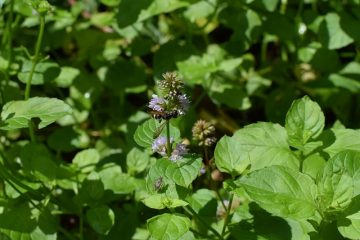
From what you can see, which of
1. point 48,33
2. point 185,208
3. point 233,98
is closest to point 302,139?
point 185,208

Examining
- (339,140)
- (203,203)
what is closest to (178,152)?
(203,203)

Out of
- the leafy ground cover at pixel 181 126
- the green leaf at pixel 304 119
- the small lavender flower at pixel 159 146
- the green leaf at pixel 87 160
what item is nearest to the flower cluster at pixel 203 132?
the leafy ground cover at pixel 181 126

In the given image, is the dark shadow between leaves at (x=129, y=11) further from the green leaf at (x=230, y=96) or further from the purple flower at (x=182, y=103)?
the purple flower at (x=182, y=103)

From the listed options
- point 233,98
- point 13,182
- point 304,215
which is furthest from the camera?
point 233,98

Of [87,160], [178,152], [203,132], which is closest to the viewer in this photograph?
[178,152]

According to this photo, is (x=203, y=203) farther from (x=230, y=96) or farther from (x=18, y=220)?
(x=230, y=96)

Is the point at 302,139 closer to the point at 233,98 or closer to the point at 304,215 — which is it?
the point at 304,215

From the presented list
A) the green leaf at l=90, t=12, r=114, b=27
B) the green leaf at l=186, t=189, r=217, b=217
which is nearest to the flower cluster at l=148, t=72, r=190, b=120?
the green leaf at l=186, t=189, r=217, b=217
